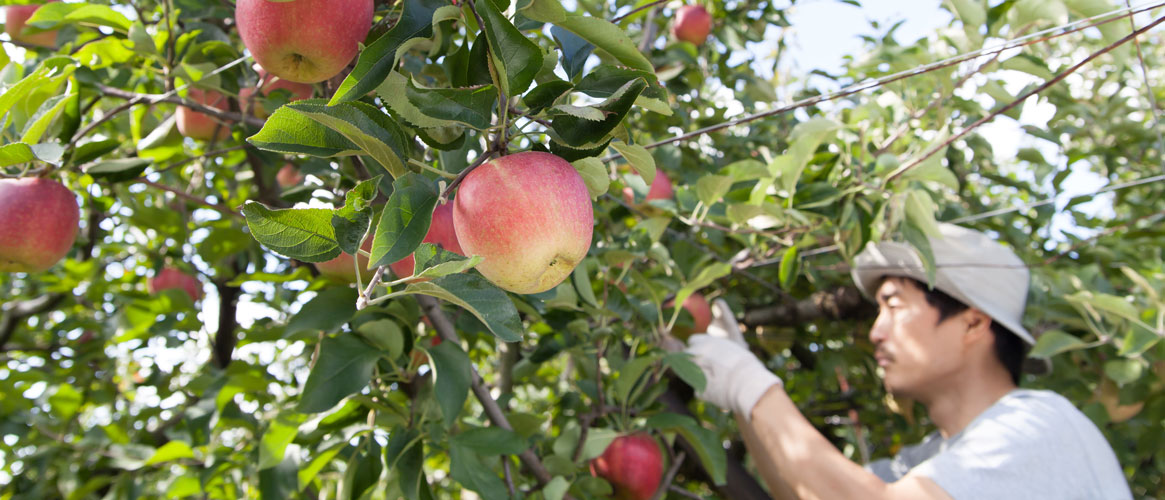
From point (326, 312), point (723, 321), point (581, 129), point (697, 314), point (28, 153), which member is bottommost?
point (723, 321)

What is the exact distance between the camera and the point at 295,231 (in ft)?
1.69

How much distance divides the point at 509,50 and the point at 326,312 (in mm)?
492

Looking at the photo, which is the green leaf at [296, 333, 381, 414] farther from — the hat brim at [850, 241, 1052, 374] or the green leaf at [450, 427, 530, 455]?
the hat brim at [850, 241, 1052, 374]

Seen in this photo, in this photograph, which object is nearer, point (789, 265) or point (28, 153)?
point (28, 153)

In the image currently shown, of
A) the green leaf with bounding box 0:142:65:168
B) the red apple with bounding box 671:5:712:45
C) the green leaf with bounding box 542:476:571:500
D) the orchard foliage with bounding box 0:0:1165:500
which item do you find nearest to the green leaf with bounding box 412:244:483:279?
the orchard foliage with bounding box 0:0:1165:500

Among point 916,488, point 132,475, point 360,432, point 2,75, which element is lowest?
point 132,475

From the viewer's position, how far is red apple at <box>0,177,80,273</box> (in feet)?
2.90

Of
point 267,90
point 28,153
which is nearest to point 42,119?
point 28,153

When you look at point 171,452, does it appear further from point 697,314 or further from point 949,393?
point 949,393

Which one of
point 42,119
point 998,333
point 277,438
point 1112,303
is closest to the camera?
point 42,119

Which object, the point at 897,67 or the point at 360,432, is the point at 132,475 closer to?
the point at 360,432

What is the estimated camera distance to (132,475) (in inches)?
63.9

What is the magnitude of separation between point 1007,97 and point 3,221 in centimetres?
150

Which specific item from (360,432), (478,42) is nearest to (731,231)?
(360,432)
